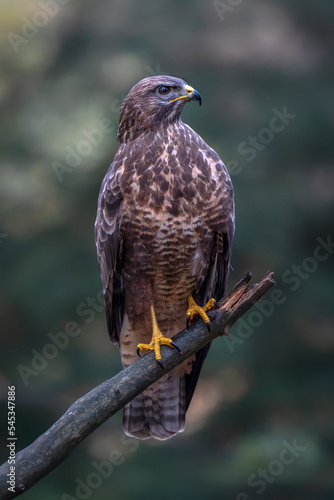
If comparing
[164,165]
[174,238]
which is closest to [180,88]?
[164,165]

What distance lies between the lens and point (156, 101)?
305 centimetres

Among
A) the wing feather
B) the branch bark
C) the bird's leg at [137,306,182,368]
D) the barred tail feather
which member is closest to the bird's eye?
the wing feather

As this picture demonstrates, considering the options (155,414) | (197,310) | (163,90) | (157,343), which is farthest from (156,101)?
(155,414)

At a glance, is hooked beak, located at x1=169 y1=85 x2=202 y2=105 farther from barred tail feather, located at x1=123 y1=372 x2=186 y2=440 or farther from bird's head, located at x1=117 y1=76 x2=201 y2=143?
barred tail feather, located at x1=123 y1=372 x2=186 y2=440

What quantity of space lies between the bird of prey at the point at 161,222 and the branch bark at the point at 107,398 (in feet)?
0.27

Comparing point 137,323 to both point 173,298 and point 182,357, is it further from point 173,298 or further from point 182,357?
point 182,357

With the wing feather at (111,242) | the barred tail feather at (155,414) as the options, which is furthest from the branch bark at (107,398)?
the barred tail feather at (155,414)

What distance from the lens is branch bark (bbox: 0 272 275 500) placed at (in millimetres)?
2402

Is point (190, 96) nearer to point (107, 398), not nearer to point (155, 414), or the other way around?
point (107, 398)

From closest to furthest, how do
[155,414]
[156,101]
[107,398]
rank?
[107,398] < [156,101] < [155,414]

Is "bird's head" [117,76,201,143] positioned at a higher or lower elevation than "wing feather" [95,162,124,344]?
higher

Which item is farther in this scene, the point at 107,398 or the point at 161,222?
the point at 161,222

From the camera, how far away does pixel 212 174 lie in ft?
9.77

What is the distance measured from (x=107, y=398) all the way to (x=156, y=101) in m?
1.41
